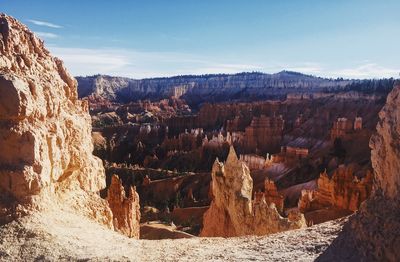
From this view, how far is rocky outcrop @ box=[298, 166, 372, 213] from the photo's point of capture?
90.1 feet

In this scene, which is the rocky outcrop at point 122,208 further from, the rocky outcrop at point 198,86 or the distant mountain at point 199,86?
the rocky outcrop at point 198,86

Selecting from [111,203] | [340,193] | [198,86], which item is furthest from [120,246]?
[198,86]

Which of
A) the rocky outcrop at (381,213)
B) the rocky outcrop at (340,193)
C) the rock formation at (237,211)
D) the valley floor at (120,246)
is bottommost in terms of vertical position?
the rocky outcrop at (340,193)

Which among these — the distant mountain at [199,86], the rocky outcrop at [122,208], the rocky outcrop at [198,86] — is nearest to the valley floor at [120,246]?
the rocky outcrop at [122,208]

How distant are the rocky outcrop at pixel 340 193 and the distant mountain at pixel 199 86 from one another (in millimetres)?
108869

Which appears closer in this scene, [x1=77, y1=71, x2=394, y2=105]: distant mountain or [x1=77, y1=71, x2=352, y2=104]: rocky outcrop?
[x1=77, y1=71, x2=394, y2=105]: distant mountain

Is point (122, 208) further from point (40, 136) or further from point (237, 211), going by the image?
point (40, 136)

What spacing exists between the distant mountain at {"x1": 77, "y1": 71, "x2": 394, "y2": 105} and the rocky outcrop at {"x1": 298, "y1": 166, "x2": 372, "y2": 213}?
357 feet

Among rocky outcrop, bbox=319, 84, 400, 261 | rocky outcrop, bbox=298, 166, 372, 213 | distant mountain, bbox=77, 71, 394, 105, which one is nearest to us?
rocky outcrop, bbox=319, 84, 400, 261

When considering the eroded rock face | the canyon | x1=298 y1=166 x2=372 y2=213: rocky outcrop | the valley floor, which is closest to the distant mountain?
x1=298 y1=166 x2=372 y2=213: rocky outcrop

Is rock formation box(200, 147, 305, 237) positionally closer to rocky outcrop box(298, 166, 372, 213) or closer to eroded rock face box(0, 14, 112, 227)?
eroded rock face box(0, 14, 112, 227)

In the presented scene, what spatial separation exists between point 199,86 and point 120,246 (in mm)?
167454

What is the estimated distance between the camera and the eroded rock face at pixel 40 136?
875 cm

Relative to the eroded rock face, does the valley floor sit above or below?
below
